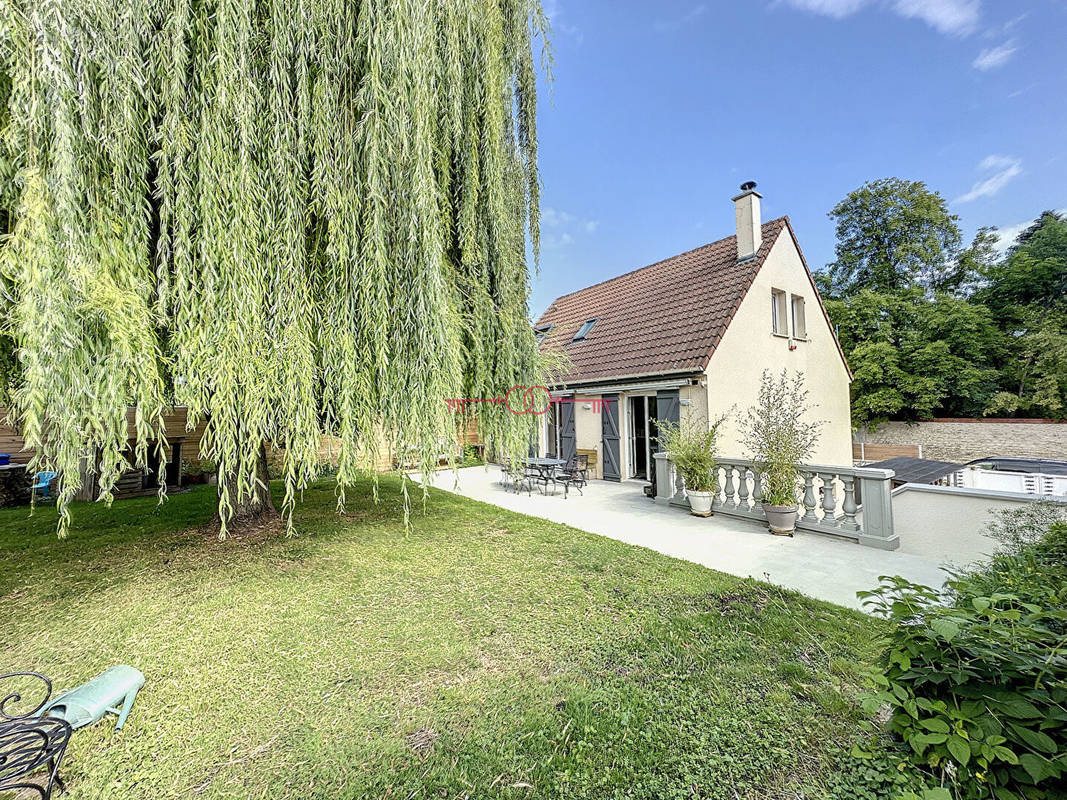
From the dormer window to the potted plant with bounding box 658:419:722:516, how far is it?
6.38 meters

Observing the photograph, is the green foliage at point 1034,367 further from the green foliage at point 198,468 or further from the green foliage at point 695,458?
the green foliage at point 198,468

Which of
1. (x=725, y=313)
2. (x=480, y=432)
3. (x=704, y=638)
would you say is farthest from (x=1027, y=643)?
(x=725, y=313)

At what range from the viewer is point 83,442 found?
2871mm

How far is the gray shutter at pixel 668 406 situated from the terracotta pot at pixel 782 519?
10.0 feet

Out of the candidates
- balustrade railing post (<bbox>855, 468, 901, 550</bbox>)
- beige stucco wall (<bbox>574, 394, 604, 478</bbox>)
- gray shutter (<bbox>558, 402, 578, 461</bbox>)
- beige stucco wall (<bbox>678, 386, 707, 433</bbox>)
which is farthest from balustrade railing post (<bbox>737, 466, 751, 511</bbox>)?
gray shutter (<bbox>558, 402, 578, 461</bbox>)

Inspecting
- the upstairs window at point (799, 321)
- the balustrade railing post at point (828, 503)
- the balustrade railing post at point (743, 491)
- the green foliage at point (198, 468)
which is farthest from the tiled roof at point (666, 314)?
the green foliage at point (198, 468)

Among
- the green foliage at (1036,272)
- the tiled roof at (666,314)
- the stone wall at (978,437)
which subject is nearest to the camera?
the tiled roof at (666,314)

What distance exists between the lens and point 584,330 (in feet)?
43.5

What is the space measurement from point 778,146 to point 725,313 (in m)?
10.7

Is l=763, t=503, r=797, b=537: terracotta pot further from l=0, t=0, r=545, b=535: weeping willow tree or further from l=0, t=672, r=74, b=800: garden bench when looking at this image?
l=0, t=672, r=74, b=800: garden bench

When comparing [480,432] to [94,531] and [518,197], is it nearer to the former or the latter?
[518,197]

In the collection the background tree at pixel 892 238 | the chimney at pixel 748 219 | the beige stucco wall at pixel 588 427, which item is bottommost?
the beige stucco wall at pixel 588 427

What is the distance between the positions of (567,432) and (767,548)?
23.3 ft

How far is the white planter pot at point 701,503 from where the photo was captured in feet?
22.5
